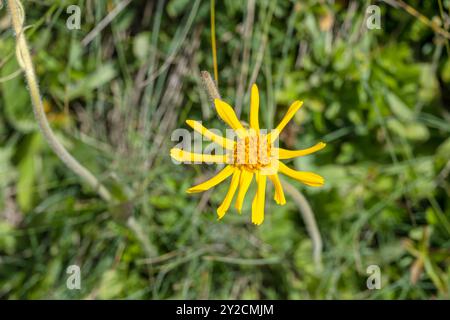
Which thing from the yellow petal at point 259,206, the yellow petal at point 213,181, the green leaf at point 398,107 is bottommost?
the yellow petal at point 259,206

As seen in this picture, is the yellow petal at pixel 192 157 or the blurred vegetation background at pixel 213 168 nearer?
the yellow petal at pixel 192 157

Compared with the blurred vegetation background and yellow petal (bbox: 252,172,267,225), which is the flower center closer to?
yellow petal (bbox: 252,172,267,225)

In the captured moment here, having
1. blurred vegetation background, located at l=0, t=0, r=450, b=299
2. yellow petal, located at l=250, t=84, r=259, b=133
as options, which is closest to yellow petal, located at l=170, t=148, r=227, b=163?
yellow petal, located at l=250, t=84, r=259, b=133

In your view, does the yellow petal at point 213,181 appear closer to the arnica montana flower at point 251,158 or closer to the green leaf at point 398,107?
the arnica montana flower at point 251,158

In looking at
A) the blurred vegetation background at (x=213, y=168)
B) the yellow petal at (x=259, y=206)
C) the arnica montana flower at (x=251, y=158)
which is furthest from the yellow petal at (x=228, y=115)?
the blurred vegetation background at (x=213, y=168)

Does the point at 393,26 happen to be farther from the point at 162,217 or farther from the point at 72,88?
the point at 72,88

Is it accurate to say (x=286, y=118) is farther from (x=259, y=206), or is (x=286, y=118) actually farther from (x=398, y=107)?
(x=398, y=107)
